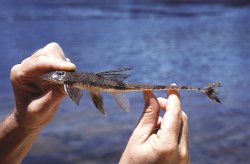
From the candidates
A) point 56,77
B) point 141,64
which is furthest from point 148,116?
point 141,64

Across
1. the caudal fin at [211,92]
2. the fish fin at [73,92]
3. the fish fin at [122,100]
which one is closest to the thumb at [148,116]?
the fish fin at [122,100]

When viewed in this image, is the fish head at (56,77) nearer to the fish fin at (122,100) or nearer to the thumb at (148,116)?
the fish fin at (122,100)

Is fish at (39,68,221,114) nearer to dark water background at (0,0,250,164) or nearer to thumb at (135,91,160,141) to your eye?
thumb at (135,91,160,141)

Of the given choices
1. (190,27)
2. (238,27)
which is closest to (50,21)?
(190,27)

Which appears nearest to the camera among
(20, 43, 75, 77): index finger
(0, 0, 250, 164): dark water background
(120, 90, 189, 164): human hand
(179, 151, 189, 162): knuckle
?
(120, 90, 189, 164): human hand

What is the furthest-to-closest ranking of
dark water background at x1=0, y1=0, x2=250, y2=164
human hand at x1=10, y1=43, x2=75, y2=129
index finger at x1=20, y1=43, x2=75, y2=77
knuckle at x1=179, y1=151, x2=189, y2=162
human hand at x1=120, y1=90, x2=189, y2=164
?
dark water background at x1=0, y1=0, x2=250, y2=164
human hand at x1=10, y1=43, x2=75, y2=129
index finger at x1=20, y1=43, x2=75, y2=77
knuckle at x1=179, y1=151, x2=189, y2=162
human hand at x1=120, y1=90, x2=189, y2=164

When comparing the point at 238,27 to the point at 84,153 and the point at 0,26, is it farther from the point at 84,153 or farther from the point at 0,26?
the point at 84,153

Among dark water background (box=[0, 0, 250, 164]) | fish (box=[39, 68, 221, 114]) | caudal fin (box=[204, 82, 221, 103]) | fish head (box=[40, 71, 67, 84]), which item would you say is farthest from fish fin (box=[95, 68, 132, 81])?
dark water background (box=[0, 0, 250, 164])
